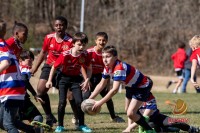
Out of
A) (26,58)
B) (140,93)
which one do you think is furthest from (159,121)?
(26,58)

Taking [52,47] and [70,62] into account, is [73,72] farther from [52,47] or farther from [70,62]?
[52,47]

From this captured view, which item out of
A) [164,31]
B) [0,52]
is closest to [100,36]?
[0,52]

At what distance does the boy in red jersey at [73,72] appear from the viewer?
404 inches

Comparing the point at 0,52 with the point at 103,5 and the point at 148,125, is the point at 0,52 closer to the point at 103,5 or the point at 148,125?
the point at 148,125

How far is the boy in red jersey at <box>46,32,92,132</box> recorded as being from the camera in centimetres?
1027

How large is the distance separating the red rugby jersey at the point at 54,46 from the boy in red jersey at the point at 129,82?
189cm

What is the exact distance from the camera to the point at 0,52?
793 cm

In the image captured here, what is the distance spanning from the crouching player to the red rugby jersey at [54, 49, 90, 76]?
5.22 feet

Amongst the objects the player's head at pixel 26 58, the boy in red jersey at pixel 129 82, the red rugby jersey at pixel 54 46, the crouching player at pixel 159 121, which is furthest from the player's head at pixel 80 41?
the crouching player at pixel 159 121

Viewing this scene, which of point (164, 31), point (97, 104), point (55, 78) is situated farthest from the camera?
point (164, 31)

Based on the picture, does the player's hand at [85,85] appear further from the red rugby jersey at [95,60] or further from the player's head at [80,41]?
the red rugby jersey at [95,60]

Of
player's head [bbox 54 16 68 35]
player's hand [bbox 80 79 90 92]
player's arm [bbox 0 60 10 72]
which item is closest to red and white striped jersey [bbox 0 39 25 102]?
player's arm [bbox 0 60 10 72]

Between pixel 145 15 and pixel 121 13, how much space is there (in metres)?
1.44

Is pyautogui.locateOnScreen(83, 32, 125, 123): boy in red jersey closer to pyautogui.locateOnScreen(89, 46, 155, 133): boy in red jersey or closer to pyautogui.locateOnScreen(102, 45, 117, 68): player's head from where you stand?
pyautogui.locateOnScreen(89, 46, 155, 133): boy in red jersey
